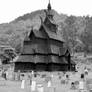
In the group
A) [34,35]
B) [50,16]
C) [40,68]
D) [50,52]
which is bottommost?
[40,68]

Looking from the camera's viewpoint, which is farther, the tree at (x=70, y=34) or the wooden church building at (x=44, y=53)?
the tree at (x=70, y=34)

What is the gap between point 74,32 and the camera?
116 metres

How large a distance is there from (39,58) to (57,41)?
7.84 m

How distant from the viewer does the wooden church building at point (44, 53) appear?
4872 cm

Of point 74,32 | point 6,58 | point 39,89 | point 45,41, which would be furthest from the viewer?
point 74,32

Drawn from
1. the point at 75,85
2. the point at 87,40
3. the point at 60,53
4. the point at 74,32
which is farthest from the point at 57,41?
the point at 74,32

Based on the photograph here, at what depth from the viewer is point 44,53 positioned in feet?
164

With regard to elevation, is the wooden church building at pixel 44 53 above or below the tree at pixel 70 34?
below

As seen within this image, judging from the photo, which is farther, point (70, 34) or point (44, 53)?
point (70, 34)

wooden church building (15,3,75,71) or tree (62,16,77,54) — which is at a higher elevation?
tree (62,16,77,54)

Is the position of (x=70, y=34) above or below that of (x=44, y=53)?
above

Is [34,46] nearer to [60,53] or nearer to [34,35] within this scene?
[34,35]

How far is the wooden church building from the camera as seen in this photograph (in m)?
48.7

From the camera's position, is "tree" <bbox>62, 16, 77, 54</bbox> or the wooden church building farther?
"tree" <bbox>62, 16, 77, 54</bbox>
